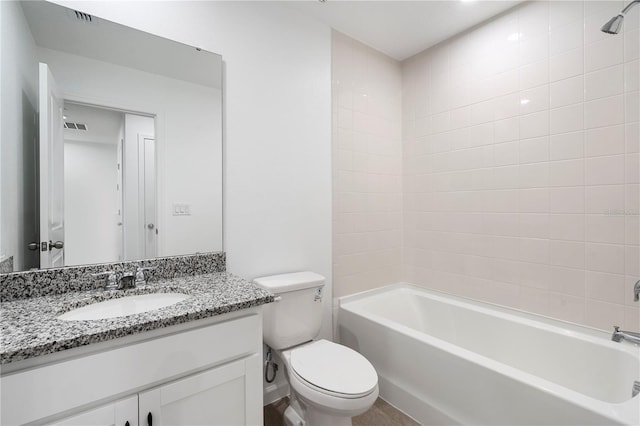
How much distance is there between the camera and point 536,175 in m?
1.82

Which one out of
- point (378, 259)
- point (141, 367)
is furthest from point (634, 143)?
point (141, 367)

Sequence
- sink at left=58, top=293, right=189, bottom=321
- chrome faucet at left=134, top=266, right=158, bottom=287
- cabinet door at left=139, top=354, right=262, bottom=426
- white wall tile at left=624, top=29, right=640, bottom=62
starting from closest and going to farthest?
1. cabinet door at left=139, top=354, right=262, bottom=426
2. sink at left=58, top=293, right=189, bottom=321
3. chrome faucet at left=134, top=266, right=158, bottom=287
4. white wall tile at left=624, top=29, right=640, bottom=62

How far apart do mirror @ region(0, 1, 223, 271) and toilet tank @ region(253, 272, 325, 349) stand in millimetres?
438

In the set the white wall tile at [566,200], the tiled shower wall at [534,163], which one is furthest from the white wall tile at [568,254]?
the white wall tile at [566,200]

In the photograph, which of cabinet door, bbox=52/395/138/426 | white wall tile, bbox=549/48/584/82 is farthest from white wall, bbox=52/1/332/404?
white wall tile, bbox=549/48/584/82

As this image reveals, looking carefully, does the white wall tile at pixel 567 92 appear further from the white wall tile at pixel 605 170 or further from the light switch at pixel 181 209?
the light switch at pixel 181 209

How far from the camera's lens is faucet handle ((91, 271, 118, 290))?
4.17 feet

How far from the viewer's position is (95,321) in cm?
89

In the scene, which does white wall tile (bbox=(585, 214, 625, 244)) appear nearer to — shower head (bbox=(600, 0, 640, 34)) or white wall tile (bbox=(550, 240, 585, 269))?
white wall tile (bbox=(550, 240, 585, 269))

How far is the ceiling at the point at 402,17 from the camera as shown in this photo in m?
1.88

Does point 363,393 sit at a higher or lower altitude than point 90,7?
lower

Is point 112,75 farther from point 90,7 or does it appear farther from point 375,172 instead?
point 375,172

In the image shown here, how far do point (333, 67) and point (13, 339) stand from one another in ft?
7.14

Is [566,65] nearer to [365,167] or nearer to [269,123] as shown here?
[365,167]
